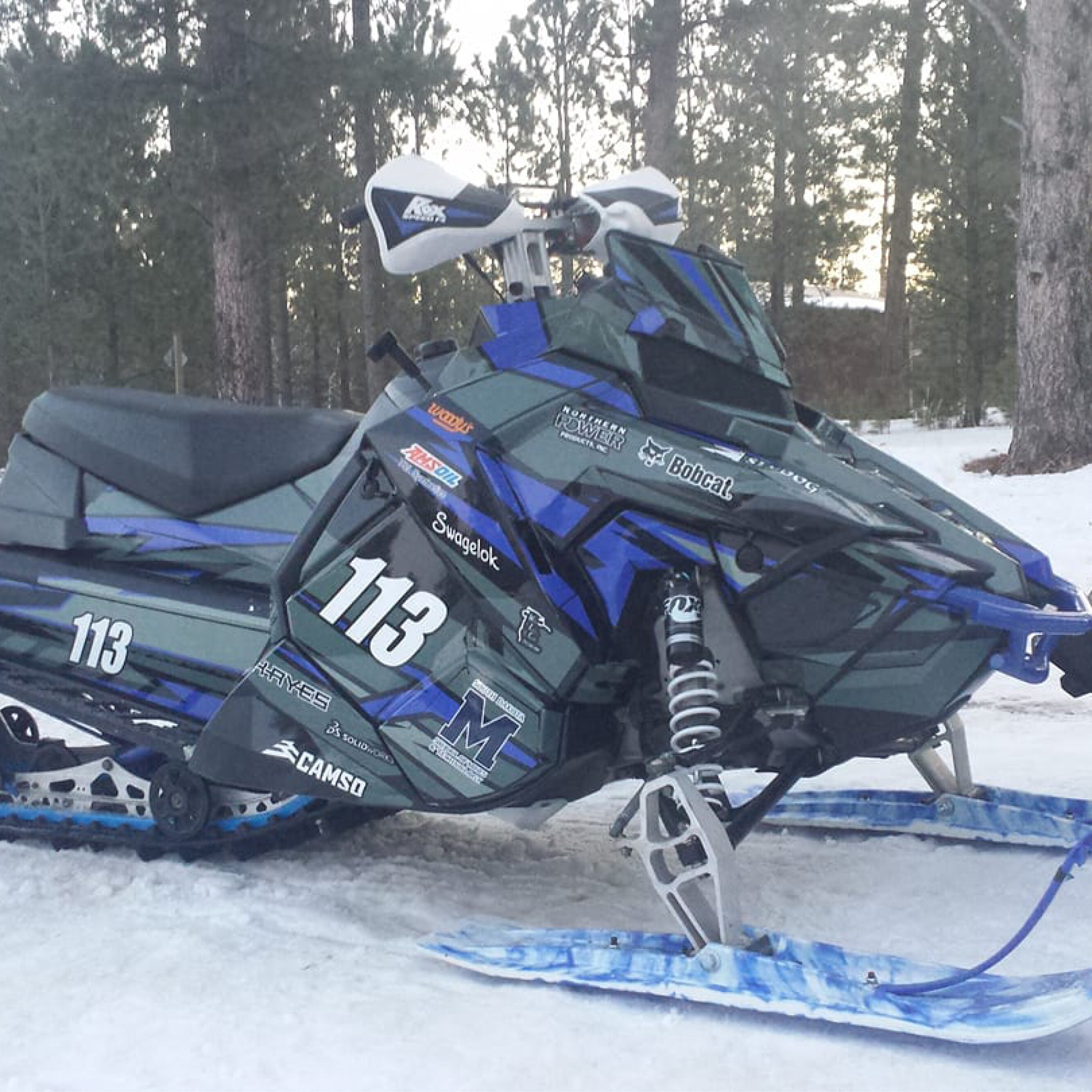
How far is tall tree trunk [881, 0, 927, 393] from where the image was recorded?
55.7ft

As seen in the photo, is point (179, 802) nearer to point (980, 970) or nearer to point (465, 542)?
point (465, 542)

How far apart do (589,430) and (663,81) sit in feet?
48.7

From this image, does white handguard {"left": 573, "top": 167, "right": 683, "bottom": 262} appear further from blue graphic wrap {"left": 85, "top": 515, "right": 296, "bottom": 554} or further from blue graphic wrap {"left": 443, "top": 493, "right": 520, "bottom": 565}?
blue graphic wrap {"left": 85, "top": 515, "right": 296, "bottom": 554}

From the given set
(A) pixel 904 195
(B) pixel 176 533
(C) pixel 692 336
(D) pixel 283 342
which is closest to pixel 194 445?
(B) pixel 176 533

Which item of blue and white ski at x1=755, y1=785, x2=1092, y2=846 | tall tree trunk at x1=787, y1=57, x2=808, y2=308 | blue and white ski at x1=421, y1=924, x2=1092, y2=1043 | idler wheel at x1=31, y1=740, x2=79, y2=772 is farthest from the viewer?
tall tree trunk at x1=787, y1=57, x2=808, y2=308

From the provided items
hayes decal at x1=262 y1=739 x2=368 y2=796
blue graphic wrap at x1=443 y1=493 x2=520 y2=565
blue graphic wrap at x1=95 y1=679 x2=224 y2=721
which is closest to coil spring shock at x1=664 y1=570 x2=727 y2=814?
blue graphic wrap at x1=443 y1=493 x2=520 y2=565

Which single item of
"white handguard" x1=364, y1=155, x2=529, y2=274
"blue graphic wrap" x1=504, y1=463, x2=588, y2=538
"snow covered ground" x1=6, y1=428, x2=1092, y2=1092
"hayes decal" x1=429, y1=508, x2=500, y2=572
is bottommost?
"snow covered ground" x1=6, y1=428, x2=1092, y2=1092

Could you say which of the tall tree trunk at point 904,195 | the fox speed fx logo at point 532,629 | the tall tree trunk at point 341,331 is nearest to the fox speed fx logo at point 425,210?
the fox speed fx logo at point 532,629

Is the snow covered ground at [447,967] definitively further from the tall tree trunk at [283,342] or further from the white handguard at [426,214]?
the tall tree trunk at [283,342]

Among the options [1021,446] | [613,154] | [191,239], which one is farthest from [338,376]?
[1021,446]

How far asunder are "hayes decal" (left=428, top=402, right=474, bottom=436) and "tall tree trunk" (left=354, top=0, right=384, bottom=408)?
10.3 metres

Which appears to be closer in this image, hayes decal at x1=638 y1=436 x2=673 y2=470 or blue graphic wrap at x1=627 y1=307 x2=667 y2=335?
hayes decal at x1=638 y1=436 x2=673 y2=470

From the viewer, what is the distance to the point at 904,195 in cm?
1961

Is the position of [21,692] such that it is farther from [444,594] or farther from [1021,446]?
[1021,446]
